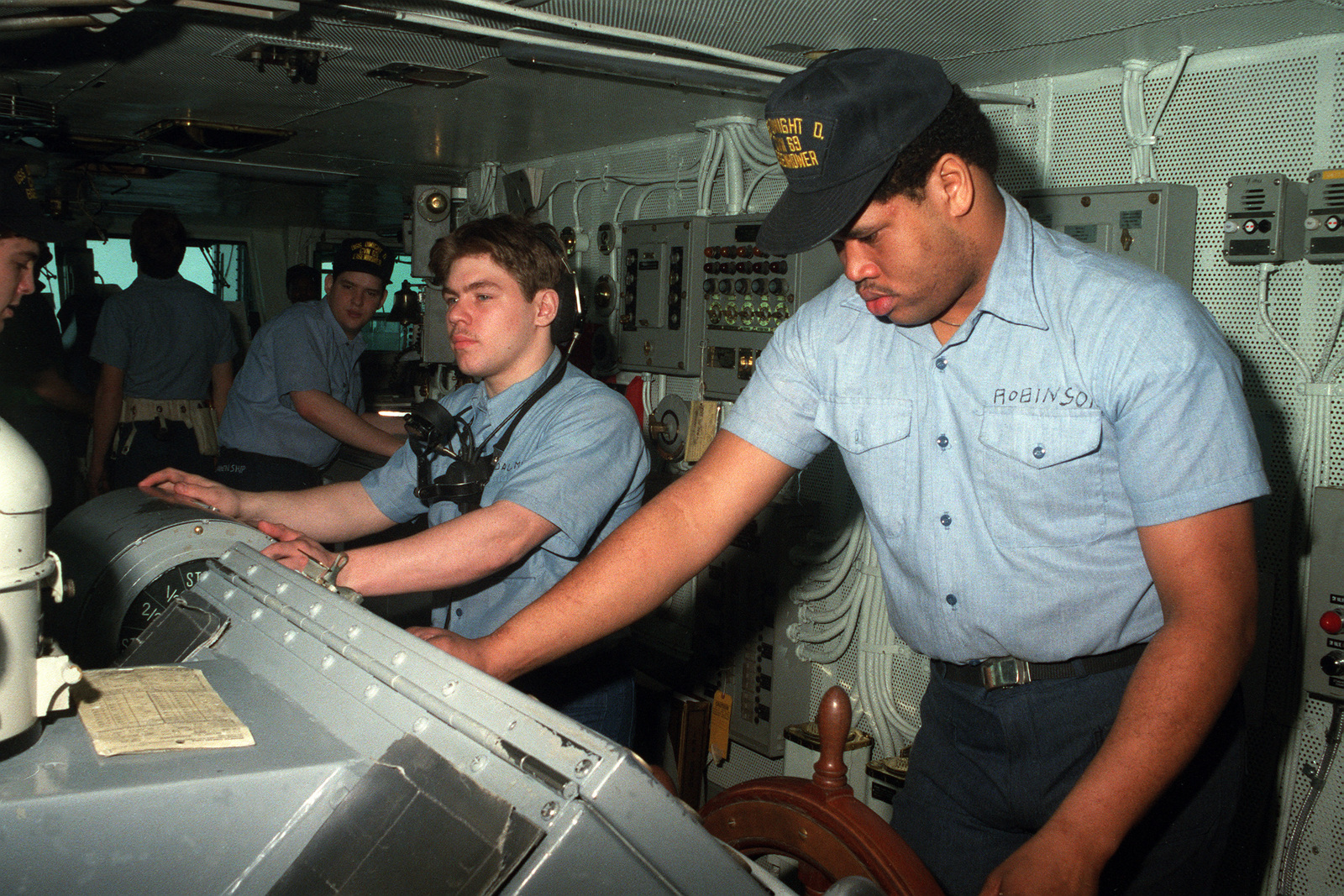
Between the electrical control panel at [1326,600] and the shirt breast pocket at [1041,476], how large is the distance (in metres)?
1.32

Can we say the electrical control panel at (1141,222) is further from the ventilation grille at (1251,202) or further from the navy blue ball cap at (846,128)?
the navy blue ball cap at (846,128)

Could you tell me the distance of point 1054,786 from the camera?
159cm

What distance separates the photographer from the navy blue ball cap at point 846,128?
1364 mm

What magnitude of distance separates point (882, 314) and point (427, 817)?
952 mm

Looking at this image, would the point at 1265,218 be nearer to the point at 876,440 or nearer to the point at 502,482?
the point at 876,440

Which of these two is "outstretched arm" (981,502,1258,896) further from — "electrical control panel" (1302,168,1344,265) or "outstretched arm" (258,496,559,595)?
"electrical control panel" (1302,168,1344,265)

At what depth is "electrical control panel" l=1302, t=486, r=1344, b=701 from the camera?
7.79ft

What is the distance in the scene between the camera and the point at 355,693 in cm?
118

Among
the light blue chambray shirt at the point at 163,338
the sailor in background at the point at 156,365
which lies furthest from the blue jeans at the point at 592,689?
the light blue chambray shirt at the point at 163,338

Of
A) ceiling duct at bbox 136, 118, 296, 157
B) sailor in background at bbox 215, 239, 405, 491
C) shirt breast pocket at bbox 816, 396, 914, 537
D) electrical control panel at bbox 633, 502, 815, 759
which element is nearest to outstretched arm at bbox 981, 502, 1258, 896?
shirt breast pocket at bbox 816, 396, 914, 537

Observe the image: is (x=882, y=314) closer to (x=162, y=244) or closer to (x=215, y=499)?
(x=215, y=499)

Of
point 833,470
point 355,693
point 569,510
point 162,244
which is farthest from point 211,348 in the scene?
point 355,693

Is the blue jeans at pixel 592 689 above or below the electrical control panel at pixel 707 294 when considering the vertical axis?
below

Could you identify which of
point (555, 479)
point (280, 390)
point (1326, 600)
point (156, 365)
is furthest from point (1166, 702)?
point (156, 365)
